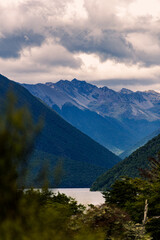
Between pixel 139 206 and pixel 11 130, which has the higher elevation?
pixel 139 206

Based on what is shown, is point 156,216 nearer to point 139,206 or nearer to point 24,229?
point 139,206

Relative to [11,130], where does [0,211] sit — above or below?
below

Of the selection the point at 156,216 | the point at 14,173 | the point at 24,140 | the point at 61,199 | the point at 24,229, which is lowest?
the point at 24,229

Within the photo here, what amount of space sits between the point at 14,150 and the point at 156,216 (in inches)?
1349

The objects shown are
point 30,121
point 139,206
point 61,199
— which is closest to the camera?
point 30,121

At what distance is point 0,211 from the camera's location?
12.5m

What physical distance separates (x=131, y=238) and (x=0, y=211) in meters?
22.9

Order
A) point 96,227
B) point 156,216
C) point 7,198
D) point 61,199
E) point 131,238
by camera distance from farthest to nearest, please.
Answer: point 61,199, point 156,216, point 131,238, point 96,227, point 7,198

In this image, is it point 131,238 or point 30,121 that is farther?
point 131,238

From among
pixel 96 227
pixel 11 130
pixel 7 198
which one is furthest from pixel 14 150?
pixel 96 227

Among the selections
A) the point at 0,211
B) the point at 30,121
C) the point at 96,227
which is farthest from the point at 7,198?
the point at 96,227

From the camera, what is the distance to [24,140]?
12930 mm

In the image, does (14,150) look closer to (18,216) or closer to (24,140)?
(24,140)

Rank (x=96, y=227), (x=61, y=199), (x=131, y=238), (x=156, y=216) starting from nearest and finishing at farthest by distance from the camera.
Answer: (x=96, y=227), (x=131, y=238), (x=156, y=216), (x=61, y=199)
